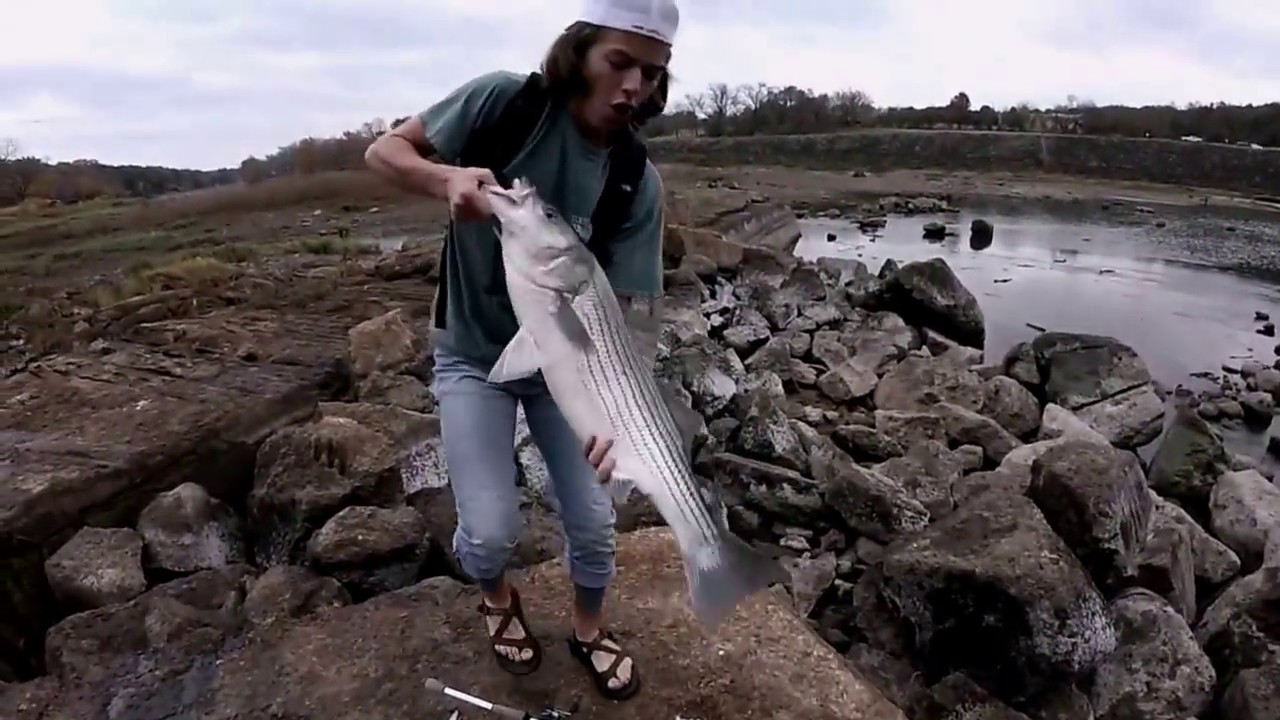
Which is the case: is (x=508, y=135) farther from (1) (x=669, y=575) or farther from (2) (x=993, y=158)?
(2) (x=993, y=158)

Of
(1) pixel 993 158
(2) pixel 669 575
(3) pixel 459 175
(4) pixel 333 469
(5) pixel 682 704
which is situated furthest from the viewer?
(1) pixel 993 158

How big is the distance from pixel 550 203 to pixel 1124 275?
22037 millimetres

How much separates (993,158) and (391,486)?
58309 mm

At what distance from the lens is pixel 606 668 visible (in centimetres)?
371

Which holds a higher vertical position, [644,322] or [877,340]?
[644,322]

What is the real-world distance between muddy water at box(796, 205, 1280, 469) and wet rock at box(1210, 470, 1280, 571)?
9.30 feet

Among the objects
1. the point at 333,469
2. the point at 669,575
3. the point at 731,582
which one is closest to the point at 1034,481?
the point at 669,575

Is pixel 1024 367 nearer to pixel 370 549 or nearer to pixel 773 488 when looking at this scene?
pixel 773 488

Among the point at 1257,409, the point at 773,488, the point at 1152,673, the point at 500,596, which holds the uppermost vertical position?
the point at 500,596

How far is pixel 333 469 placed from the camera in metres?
5.45

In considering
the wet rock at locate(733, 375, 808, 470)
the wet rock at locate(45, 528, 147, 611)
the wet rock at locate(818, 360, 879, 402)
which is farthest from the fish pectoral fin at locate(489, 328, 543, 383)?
the wet rock at locate(818, 360, 879, 402)

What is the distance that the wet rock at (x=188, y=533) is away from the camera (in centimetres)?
520

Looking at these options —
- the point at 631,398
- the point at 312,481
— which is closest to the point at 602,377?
the point at 631,398

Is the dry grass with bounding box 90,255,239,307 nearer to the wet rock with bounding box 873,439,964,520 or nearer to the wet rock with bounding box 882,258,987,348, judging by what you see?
the wet rock with bounding box 873,439,964,520
